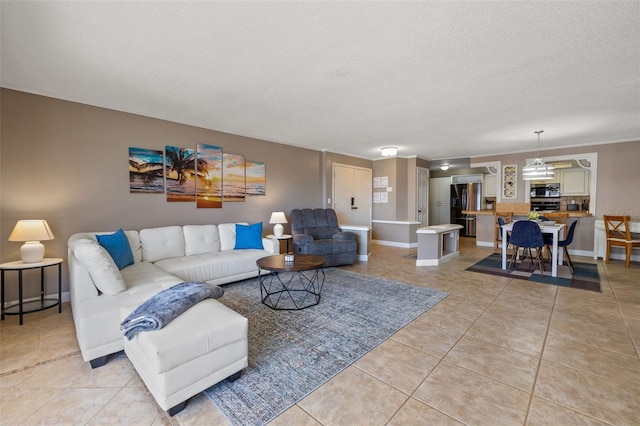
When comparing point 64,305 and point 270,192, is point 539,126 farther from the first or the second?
point 64,305

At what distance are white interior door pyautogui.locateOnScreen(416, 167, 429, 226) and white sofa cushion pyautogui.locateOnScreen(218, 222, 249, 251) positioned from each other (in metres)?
5.25

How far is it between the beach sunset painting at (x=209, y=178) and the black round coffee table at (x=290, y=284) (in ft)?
5.13

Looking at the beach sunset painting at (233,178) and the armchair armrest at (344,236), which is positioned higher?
the beach sunset painting at (233,178)

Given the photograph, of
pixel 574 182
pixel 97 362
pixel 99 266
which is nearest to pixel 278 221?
pixel 99 266

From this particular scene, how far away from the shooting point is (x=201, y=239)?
4.07m

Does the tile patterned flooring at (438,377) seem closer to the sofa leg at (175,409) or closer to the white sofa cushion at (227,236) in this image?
the sofa leg at (175,409)

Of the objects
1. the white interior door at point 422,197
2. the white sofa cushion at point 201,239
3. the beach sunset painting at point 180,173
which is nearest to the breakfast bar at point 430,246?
the white interior door at point 422,197

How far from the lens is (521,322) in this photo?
8.94ft

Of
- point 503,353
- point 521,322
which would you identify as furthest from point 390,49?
point 521,322

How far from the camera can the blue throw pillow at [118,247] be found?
116 inches

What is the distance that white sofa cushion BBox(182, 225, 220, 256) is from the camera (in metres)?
3.96

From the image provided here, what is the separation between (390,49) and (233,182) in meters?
3.46

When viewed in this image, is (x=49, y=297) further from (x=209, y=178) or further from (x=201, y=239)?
(x=209, y=178)

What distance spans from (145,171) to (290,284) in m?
2.61
